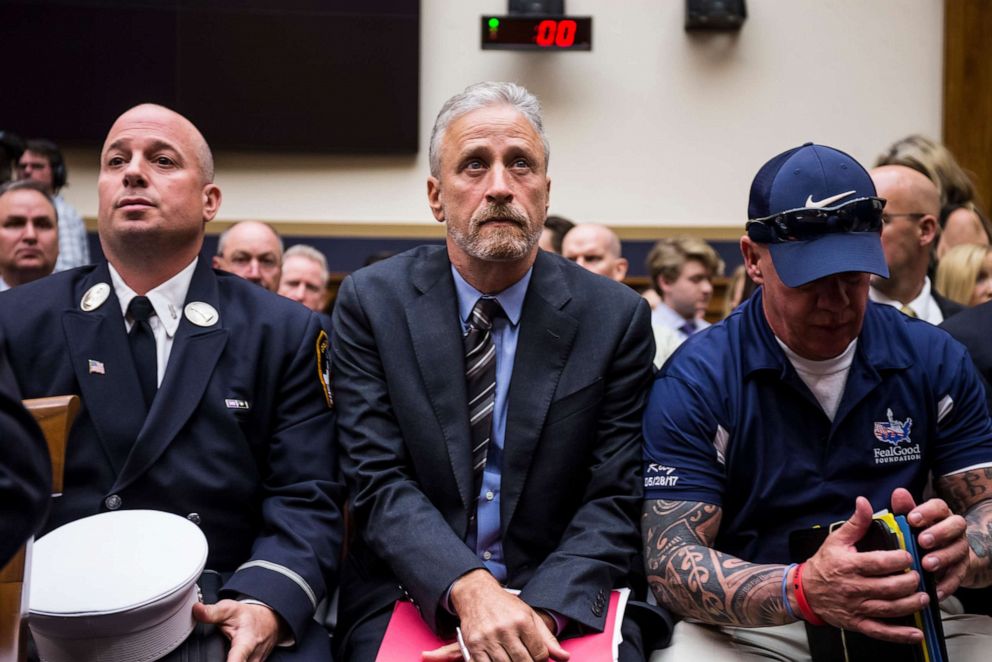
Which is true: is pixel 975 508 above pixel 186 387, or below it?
below

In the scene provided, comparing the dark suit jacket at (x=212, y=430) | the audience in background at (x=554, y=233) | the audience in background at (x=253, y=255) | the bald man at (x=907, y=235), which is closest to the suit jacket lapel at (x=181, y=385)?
the dark suit jacket at (x=212, y=430)

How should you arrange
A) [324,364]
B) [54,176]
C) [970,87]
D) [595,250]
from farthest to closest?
[970,87] < [54,176] < [595,250] < [324,364]

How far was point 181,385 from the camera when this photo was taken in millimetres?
2256

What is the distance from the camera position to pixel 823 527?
79.3 inches

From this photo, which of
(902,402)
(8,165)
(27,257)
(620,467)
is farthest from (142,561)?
(8,165)

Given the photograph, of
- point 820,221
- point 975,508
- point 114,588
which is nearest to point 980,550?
point 975,508

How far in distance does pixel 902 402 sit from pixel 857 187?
444 mm

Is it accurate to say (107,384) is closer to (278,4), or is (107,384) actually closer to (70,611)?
(70,611)

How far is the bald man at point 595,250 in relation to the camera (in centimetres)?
482

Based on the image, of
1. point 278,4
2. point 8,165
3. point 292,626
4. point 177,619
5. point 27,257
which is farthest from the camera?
point 278,4

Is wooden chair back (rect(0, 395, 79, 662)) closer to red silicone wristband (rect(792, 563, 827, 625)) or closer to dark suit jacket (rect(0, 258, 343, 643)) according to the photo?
dark suit jacket (rect(0, 258, 343, 643))

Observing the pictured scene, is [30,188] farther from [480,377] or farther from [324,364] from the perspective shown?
[480,377]

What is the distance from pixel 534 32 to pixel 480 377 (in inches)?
181

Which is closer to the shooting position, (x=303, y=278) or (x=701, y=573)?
(x=701, y=573)
